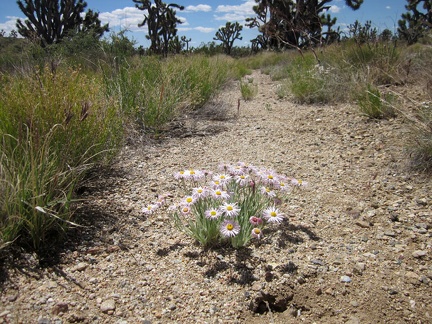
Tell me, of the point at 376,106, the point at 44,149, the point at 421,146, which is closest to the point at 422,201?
the point at 421,146

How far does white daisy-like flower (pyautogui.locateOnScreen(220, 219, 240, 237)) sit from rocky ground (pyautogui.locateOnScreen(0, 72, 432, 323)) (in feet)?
0.71

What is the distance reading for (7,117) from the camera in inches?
95.3

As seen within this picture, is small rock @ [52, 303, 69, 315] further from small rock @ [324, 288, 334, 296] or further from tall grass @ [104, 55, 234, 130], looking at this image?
tall grass @ [104, 55, 234, 130]

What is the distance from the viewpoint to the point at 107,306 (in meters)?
1.63

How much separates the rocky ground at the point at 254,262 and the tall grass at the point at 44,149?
20cm

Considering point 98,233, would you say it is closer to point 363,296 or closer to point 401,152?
point 363,296

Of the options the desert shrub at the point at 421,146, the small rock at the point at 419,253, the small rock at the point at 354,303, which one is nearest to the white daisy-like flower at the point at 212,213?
the small rock at the point at 354,303

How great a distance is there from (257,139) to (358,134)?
4.05 feet

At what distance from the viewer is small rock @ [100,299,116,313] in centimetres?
162

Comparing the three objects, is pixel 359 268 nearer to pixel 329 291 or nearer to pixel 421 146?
pixel 329 291

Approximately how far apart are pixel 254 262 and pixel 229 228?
Answer: 0.27m

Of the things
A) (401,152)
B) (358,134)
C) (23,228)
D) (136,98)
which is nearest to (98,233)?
(23,228)

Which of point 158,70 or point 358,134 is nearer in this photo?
point 358,134

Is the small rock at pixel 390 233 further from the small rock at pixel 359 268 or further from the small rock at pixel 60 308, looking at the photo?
the small rock at pixel 60 308
